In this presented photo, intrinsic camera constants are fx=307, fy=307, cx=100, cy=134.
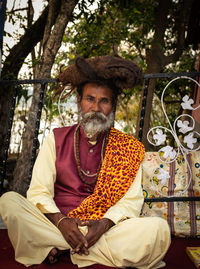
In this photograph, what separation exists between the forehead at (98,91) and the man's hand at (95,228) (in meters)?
1.02

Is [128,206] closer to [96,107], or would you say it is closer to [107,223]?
[107,223]

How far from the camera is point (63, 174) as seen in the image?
251 centimetres

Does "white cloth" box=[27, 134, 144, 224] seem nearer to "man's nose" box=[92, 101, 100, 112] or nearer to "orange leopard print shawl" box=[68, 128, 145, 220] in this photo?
"orange leopard print shawl" box=[68, 128, 145, 220]

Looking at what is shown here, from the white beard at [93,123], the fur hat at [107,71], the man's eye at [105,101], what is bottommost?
the white beard at [93,123]

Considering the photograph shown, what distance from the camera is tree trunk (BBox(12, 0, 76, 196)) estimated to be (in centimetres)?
425

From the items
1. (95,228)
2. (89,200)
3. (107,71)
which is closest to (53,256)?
(95,228)

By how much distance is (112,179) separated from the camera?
247 cm

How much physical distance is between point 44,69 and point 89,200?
2.56m

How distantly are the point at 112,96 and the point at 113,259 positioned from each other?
51.8 inches

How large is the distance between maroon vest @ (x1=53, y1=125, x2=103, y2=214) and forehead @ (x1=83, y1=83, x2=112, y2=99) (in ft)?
1.16

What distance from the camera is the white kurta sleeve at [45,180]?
7.72ft

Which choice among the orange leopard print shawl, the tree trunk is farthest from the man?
the tree trunk

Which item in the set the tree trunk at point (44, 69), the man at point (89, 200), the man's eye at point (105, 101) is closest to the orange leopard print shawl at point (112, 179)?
the man at point (89, 200)

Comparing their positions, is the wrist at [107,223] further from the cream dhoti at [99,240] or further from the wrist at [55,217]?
the wrist at [55,217]
